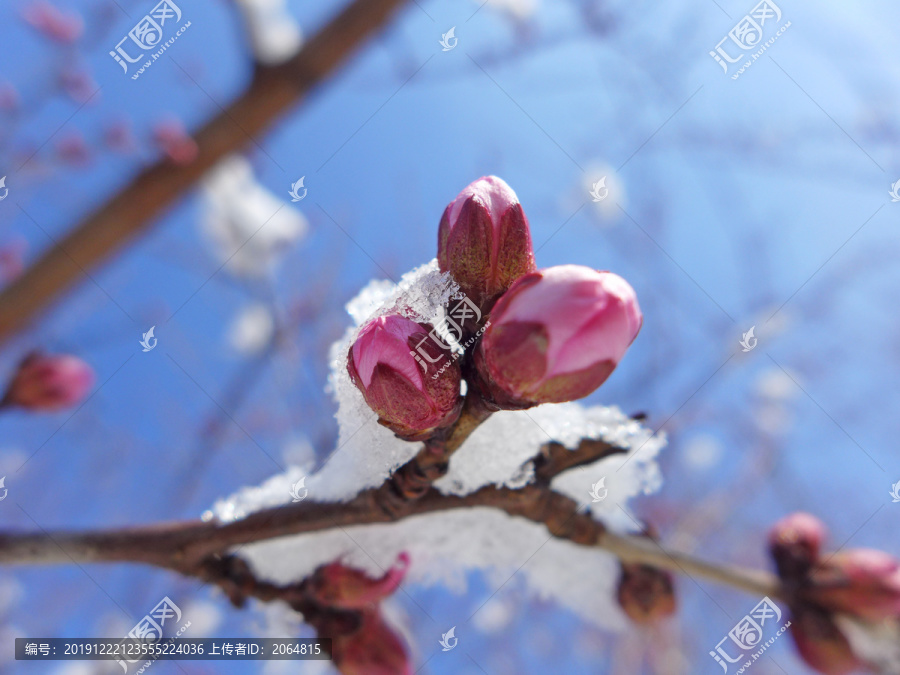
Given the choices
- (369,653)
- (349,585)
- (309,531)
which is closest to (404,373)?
(309,531)

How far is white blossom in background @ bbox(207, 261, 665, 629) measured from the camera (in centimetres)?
94

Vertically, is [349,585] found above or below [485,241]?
below

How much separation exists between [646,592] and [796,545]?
363mm

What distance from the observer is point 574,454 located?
3.07 ft

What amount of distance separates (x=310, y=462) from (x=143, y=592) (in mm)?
2898

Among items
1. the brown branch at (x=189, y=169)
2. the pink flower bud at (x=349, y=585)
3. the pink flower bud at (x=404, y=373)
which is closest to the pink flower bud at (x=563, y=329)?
the pink flower bud at (x=404, y=373)

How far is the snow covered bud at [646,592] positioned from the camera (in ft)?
3.89

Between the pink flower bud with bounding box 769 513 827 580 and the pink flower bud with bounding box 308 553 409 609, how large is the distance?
86 centimetres

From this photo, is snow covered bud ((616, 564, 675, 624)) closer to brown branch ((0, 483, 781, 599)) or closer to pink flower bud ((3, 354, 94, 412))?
brown branch ((0, 483, 781, 599))

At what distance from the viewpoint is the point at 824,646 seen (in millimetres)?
1111

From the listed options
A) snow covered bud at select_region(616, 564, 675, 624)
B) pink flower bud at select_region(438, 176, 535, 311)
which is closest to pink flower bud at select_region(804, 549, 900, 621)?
snow covered bud at select_region(616, 564, 675, 624)

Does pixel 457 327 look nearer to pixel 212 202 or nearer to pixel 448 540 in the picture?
pixel 448 540

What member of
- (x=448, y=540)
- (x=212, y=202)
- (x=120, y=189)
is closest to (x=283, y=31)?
(x=120, y=189)

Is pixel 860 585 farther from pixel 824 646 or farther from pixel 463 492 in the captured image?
pixel 463 492
